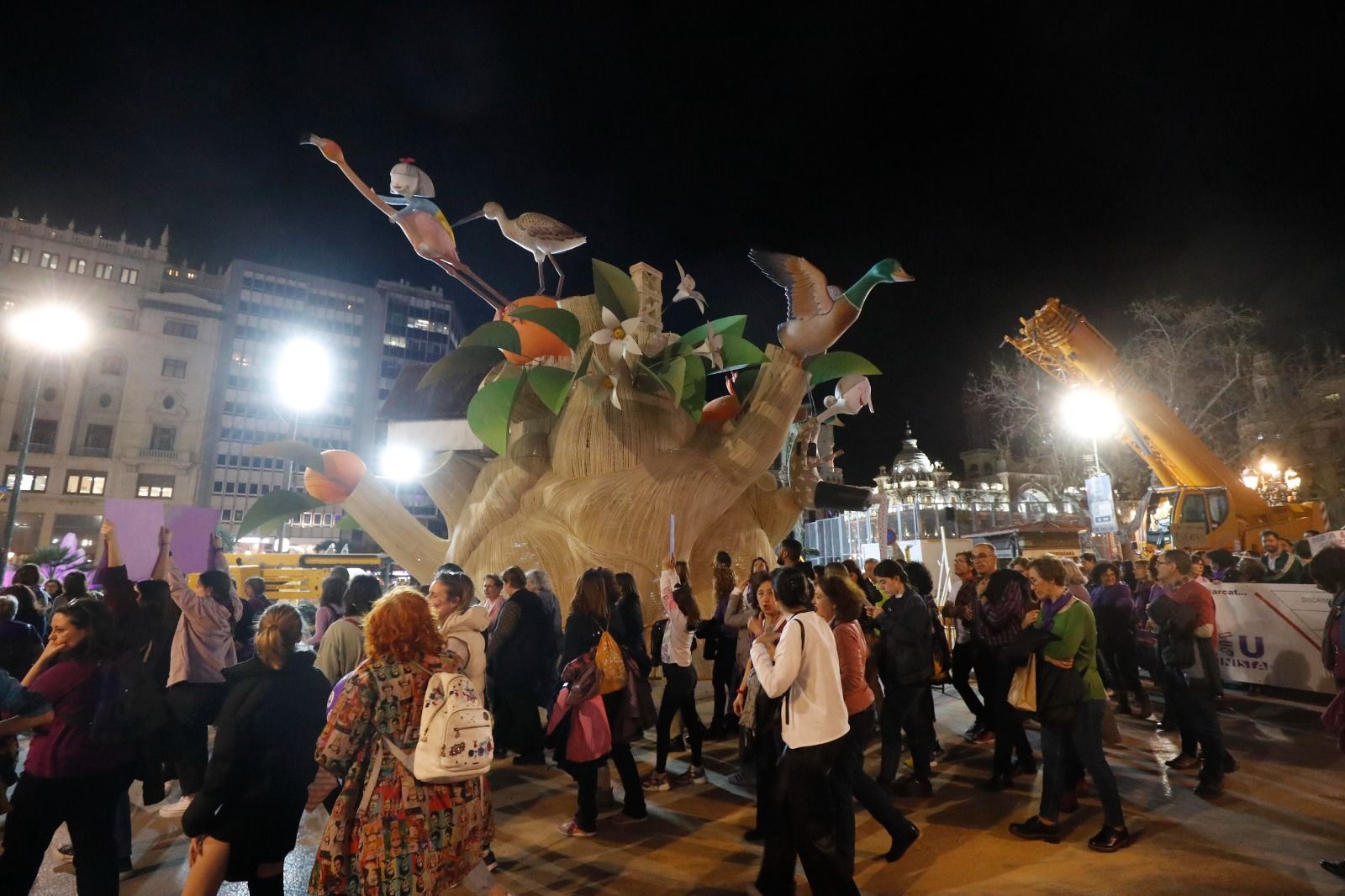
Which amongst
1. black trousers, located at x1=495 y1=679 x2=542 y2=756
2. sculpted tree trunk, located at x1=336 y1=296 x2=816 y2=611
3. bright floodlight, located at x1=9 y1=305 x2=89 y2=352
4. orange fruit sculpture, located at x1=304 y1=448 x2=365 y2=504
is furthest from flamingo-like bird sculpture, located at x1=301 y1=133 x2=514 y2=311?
bright floodlight, located at x1=9 y1=305 x2=89 y2=352

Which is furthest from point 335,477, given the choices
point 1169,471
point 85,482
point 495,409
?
point 85,482

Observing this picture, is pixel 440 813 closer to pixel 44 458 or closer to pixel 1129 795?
pixel 1129 795

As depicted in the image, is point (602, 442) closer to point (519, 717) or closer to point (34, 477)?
point (519, 717)

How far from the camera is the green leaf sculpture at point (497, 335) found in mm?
8883

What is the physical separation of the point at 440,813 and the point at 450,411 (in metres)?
9.50

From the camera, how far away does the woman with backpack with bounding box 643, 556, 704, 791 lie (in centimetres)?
518

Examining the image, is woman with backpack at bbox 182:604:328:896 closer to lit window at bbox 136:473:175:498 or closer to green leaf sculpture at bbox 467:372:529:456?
green leaf sculpture at bbox 467:372:529:456

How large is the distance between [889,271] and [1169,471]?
12.3 meters

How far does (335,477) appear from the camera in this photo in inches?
362

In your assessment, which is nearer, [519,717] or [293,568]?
[519,717]

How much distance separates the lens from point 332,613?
5613mm

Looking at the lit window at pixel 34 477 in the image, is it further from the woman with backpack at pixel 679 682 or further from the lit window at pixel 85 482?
the woman with backpack at pixel 679 682

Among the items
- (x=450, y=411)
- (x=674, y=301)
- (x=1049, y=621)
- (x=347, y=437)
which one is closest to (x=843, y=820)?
(x=1049, y=621)

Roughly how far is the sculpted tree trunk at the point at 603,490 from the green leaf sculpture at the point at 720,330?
1.79 ft
